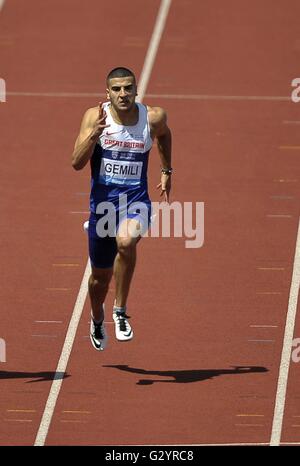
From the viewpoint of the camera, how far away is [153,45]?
74.8 ft

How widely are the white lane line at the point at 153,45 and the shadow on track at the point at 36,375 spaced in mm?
6599

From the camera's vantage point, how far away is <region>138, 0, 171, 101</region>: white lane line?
2173cm

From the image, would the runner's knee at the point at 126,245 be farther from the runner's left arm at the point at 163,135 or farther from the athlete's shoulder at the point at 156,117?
the athlete's shoulder at the point at 156,117

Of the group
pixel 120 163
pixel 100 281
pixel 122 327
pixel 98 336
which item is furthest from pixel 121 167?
pixel 98 336

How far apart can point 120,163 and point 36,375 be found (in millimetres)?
2021

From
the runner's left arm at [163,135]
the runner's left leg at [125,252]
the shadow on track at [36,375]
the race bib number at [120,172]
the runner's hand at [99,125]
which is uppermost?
the runner's left arm at [163,135]

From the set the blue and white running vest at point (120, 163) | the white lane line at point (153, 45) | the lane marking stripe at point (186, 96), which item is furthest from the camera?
the white lane line at point (153, 45)

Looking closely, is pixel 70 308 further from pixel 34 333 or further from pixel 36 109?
pixel 36 109

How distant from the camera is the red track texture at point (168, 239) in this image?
14.8 meters

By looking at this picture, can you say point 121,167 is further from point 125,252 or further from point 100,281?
point 100,281

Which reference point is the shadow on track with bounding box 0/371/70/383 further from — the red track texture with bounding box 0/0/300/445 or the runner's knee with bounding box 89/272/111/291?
the runner's knee with bounding box 89/272/111/291

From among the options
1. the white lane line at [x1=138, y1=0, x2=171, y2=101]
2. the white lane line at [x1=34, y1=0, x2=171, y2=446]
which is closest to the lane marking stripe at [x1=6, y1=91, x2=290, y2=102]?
the white lane line at [x1=138, y1=0, x2=171, y2=101]

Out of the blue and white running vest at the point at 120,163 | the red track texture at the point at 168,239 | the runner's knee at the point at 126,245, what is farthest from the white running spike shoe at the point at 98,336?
the blue and white running vest at the point at 120,163

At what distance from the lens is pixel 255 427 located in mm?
14477
